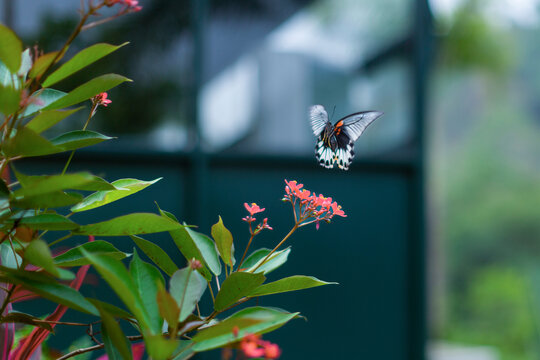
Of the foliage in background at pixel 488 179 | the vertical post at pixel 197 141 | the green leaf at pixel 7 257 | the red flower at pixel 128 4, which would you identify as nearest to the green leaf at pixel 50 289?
the green leaf at pixel 7 257

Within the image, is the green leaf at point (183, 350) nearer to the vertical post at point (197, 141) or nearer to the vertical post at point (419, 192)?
the vertical post at point (197, 141)

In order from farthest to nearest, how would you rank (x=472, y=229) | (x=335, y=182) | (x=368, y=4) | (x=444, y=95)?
(x=472, y=229) → (x=444, y=95) → (x=368, y=4) → (x=335, y=182)

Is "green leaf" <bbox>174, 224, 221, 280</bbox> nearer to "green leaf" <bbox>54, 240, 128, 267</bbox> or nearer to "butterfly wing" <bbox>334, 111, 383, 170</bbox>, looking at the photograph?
"green leaf" <bbox>54, 240, 128, 267</bbox>

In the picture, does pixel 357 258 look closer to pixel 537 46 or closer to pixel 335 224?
pixel 335 224

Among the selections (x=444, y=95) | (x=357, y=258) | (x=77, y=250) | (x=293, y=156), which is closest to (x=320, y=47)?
(x=293, y=156)

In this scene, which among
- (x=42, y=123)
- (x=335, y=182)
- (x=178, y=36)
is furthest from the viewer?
(x=335, y=182)

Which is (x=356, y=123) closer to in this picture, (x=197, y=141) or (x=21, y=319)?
(x=21, y=319)
